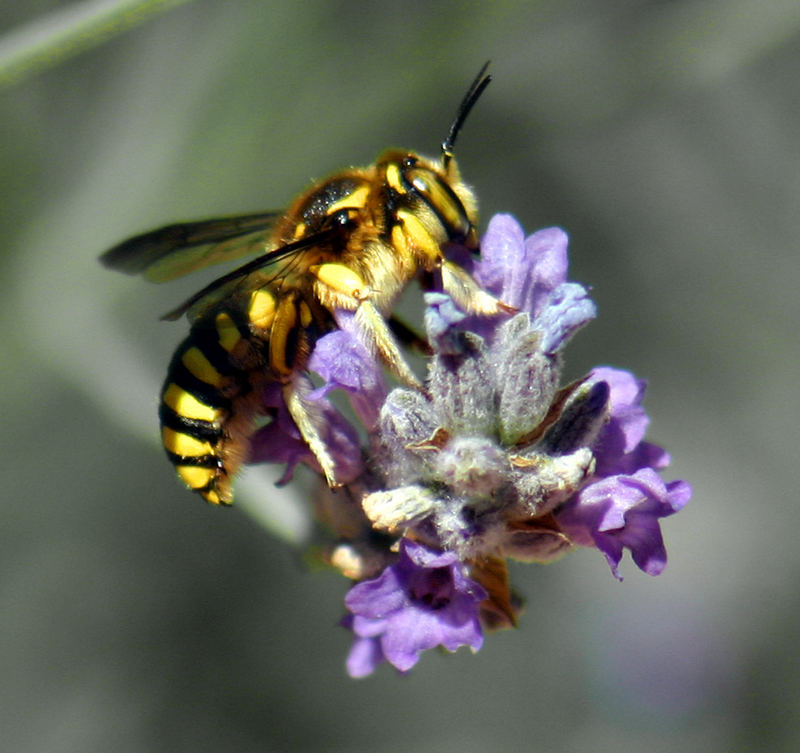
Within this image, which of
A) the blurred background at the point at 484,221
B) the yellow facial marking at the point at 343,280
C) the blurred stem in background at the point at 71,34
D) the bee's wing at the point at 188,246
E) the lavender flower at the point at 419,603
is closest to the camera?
the lavender flower at the point at 419,603

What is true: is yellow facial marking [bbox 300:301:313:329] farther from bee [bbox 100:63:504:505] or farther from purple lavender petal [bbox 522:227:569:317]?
purple lavender petal [bbox 522:227:569:317]

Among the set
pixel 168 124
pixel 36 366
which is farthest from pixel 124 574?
pixel 168 124

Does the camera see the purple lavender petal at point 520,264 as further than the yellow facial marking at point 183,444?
Yes

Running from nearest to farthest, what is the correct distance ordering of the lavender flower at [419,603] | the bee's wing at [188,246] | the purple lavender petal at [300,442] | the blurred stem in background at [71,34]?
the lavender flower at [419,603]
the purple lavender petal at [300,442]
the bee's wing at [188,246]
the blurred stem in background at [71,34]

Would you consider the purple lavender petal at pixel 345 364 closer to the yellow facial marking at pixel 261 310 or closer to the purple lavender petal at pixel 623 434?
the yellow facial marking at pixel 261 310

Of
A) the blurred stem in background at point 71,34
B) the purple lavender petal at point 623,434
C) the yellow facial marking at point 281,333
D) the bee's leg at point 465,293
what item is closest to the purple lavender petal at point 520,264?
the bee's leg at point 465,293

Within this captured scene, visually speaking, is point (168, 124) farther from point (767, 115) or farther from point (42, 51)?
point (767, 115)
